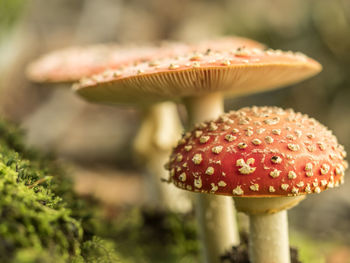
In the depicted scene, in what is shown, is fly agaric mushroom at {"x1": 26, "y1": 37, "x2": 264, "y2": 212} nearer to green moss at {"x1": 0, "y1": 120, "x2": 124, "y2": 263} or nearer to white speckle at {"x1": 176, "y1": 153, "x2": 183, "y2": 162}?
white speckle at {"x1": 176, "y1": 153, "x2": 183, "y2": 162}

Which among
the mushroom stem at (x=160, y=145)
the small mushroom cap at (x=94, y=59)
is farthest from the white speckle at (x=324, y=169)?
the mushroom stem at (x=160, y=145)

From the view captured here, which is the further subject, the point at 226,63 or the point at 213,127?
the point at 213,127

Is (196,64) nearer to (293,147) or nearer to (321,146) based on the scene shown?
(293,147)

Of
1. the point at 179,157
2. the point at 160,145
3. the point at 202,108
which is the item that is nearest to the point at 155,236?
the point at 160,145

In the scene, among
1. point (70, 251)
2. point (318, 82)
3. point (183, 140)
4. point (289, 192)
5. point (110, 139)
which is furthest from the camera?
point (110, 139)

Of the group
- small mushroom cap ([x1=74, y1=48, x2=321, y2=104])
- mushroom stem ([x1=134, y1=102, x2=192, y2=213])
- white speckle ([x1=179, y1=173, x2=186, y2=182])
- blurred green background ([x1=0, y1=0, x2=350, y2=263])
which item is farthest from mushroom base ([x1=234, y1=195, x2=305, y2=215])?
blurred green background ([x1=0, y1=0, x2=350, y2=263])

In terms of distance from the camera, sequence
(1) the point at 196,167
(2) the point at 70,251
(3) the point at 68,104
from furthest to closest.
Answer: (3) the point at 68,104
(1) the point at 196,167
(2) the point at 70,251

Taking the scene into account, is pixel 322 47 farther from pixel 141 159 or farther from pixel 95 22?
pixel 95 22

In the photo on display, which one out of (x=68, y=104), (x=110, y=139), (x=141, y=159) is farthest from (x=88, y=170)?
(x=141, y=159)
